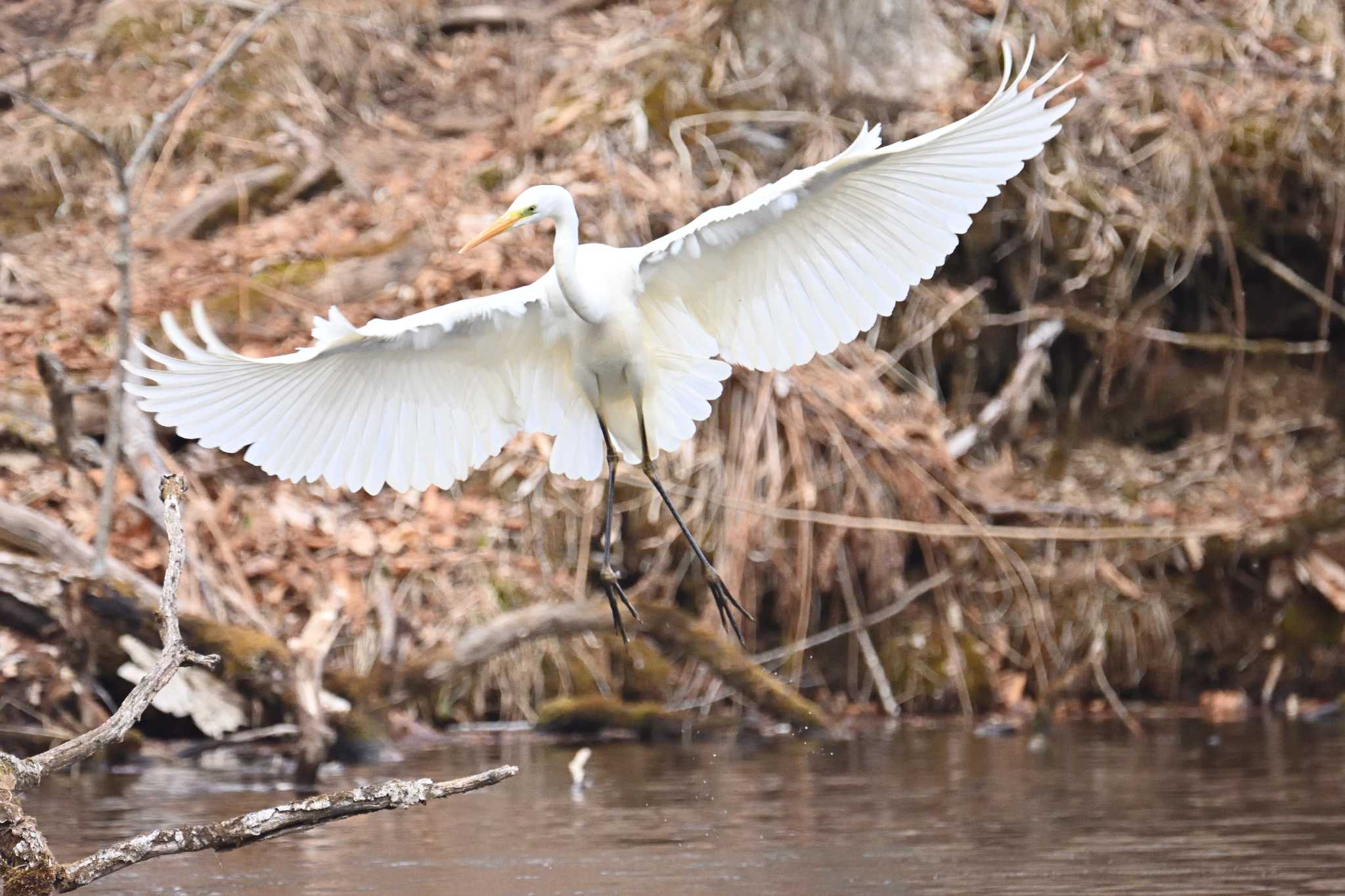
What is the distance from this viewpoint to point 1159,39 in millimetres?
9688

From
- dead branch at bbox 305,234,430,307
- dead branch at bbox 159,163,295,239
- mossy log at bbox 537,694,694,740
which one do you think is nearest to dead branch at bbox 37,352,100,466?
dead branch at bbox 305,234,430,307

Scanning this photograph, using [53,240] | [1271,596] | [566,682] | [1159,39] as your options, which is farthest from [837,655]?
[53,240]

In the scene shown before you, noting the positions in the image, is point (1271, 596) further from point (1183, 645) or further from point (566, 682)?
point (566, 682)

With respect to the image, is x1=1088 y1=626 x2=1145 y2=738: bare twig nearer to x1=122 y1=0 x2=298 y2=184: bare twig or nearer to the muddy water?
the muddy water

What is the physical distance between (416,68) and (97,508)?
16.6ft

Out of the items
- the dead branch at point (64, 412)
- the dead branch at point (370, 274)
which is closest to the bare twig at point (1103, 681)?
the dead branch at point (370, 274)

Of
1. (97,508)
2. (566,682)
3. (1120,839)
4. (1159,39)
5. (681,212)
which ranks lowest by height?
(1120,839)

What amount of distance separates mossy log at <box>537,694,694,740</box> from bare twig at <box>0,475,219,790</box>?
10.9 ft

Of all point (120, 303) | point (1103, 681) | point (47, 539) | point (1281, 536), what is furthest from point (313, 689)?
point (1281, 536)

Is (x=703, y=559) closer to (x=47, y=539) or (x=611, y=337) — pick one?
(x=611, y=337)

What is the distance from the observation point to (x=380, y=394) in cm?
489

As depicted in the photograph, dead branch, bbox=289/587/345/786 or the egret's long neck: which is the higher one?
the egret's long neck

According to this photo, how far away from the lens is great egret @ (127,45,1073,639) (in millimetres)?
4316

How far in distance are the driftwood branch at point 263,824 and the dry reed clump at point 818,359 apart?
3.58 metres
